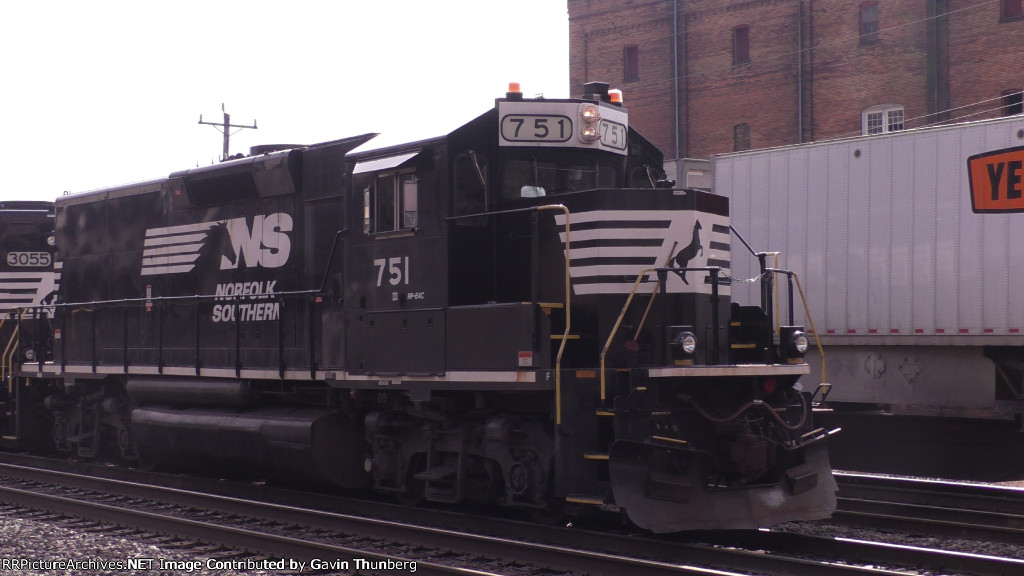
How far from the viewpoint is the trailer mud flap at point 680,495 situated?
26.4 ft

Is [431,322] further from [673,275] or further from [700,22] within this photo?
[700,22]

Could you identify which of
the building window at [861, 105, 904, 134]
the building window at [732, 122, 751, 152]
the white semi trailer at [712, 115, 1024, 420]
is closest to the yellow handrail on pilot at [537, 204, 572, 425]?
the white semi trailer at [712, 115, 1024, 420]

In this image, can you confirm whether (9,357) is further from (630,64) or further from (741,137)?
(630,64)

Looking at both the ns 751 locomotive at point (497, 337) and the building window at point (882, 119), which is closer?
the ns 751 locomotive at point (497, 337)

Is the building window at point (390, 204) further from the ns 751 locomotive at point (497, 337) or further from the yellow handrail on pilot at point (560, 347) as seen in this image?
the yellow handrail on pilot at point (560, 347)

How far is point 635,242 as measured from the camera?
8891 millimetres

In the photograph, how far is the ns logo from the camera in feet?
40.0

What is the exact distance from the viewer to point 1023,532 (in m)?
9.16

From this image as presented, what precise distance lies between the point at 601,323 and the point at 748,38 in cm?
3100

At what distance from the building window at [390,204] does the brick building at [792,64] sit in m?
27.3

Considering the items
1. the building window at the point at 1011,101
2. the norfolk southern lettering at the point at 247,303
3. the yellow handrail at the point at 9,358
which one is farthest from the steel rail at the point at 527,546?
the building window at the point at 1011,101

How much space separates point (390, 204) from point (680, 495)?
400 cm

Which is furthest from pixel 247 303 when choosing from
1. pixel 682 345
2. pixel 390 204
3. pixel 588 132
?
pixel 682 345

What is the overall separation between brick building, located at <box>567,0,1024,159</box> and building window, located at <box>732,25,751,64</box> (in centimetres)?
4
